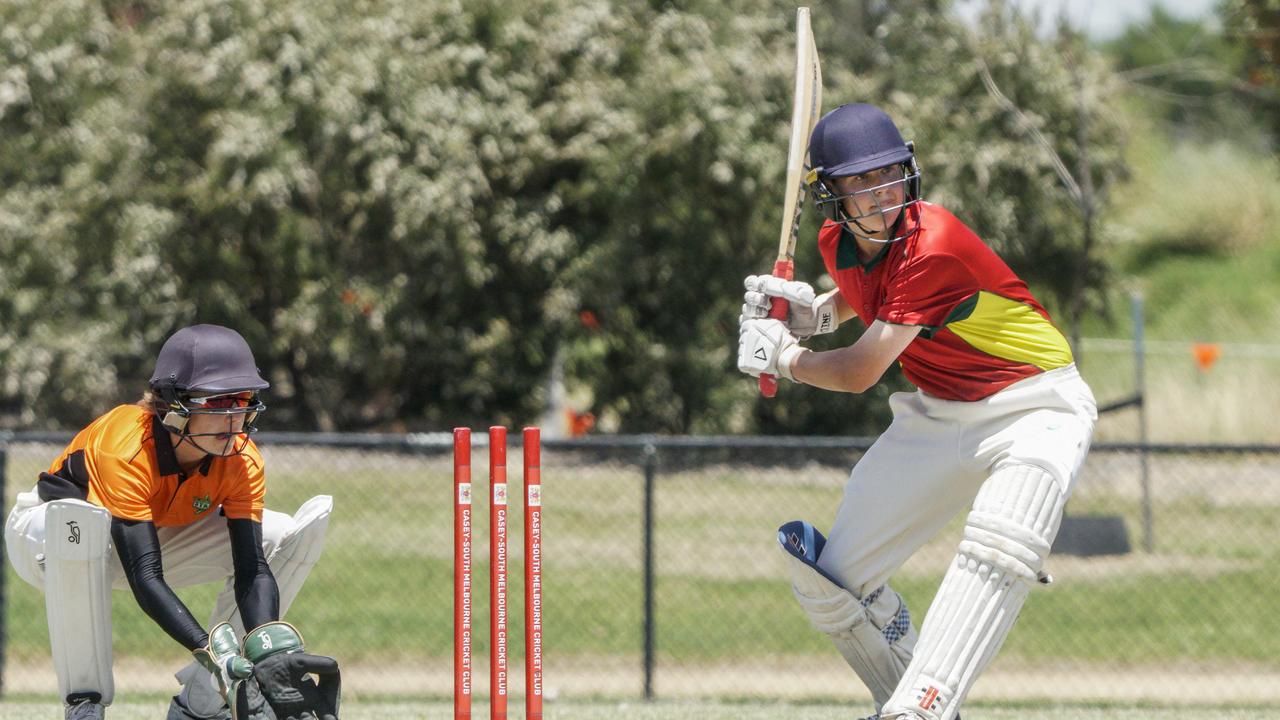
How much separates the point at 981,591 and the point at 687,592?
610cm

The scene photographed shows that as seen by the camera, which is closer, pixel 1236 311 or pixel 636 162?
pixel 636 162

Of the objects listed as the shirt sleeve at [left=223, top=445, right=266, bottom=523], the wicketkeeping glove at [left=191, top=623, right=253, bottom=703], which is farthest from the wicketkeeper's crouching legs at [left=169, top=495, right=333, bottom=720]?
the wicketkeeping glove at [left=191, top=623, right=253, bottom=703]

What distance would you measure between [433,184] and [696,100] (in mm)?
2306

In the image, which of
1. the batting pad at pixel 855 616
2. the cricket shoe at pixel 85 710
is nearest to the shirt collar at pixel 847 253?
the batting pad at pixel 855 616

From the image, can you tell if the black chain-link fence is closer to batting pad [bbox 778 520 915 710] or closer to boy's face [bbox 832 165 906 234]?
batting pad [bbox 778 520 915 710]

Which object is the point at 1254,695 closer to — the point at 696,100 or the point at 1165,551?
the point at 1165,551

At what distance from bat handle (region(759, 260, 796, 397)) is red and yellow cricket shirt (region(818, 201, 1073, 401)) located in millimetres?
223

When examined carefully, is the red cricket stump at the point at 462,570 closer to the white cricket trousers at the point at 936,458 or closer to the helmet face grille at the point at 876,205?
the white cricket trousers at the point at 936,458

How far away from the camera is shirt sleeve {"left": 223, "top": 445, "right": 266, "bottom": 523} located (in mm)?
4852

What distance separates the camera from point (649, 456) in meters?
8.19

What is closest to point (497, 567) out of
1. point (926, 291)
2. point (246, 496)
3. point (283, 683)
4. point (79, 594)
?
point (283, 683)

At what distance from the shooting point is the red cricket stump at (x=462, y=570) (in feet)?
15.2

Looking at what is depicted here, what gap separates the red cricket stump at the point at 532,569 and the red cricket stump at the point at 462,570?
0.17m

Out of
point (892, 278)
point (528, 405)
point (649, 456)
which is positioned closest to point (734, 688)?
point (649, 456)
